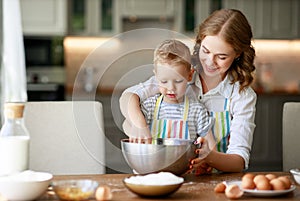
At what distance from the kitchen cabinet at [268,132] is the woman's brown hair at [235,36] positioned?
9.47ft

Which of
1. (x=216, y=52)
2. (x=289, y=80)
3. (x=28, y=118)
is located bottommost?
(x=289, y=80)

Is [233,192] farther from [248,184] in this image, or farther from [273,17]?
[273,17]

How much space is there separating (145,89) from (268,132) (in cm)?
326

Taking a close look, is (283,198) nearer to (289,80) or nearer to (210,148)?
(210,148)

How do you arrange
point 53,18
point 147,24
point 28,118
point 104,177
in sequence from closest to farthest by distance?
point 104,177 < point 28,118 < point 53,18 < point 147,24

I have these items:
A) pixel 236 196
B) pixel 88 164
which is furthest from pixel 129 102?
pixel 236 196

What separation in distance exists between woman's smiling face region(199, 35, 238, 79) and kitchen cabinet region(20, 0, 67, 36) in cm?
297

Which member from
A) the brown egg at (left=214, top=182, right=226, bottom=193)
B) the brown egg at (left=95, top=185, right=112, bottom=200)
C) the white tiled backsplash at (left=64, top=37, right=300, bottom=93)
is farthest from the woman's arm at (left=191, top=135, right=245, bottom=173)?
the white tiled backsplash at (left=64, top=37, right=300, bottom=93)

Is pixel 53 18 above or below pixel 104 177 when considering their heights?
above

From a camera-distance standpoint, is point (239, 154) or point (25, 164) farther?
point (239, 154)

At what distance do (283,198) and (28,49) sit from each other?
12.2 feet

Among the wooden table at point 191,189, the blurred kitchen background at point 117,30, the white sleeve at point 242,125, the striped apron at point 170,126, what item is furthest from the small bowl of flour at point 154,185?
the blurred kitchen background at point 117,30

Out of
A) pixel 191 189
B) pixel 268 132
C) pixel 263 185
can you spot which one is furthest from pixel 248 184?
pixel 268 132

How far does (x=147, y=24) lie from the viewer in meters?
5.10
